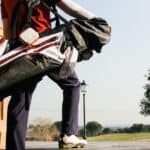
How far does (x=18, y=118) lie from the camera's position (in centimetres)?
481

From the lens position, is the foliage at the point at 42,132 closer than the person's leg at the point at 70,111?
No

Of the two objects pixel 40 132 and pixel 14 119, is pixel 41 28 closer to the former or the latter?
pixel 14 119

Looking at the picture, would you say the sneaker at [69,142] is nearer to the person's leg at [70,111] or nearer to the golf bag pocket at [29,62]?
the person's leg at [70,111]

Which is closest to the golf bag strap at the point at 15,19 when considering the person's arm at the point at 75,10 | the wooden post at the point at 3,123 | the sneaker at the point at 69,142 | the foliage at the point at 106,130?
the person's arm at the point at 75,10

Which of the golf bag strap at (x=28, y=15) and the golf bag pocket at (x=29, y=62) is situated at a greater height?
the golf bag strap at (x=28, y=15)

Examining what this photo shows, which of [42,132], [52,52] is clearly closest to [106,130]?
[42,132]

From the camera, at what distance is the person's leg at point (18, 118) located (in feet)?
15.7

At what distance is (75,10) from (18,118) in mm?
973

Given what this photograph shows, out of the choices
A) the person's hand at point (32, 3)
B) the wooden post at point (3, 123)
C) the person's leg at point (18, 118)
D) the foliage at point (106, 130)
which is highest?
the foliage at point (106, 130)

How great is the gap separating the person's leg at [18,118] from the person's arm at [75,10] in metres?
0.70

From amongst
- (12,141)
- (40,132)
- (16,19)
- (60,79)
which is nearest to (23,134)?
(12,141)

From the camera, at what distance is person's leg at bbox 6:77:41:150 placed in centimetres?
479

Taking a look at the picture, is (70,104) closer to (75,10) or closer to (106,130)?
(75,10)

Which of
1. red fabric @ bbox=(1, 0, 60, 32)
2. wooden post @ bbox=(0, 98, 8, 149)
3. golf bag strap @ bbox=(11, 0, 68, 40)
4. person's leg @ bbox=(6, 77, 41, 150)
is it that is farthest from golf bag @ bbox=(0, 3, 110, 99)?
wooden post @ bbox=(0, 98, 8, 149)
